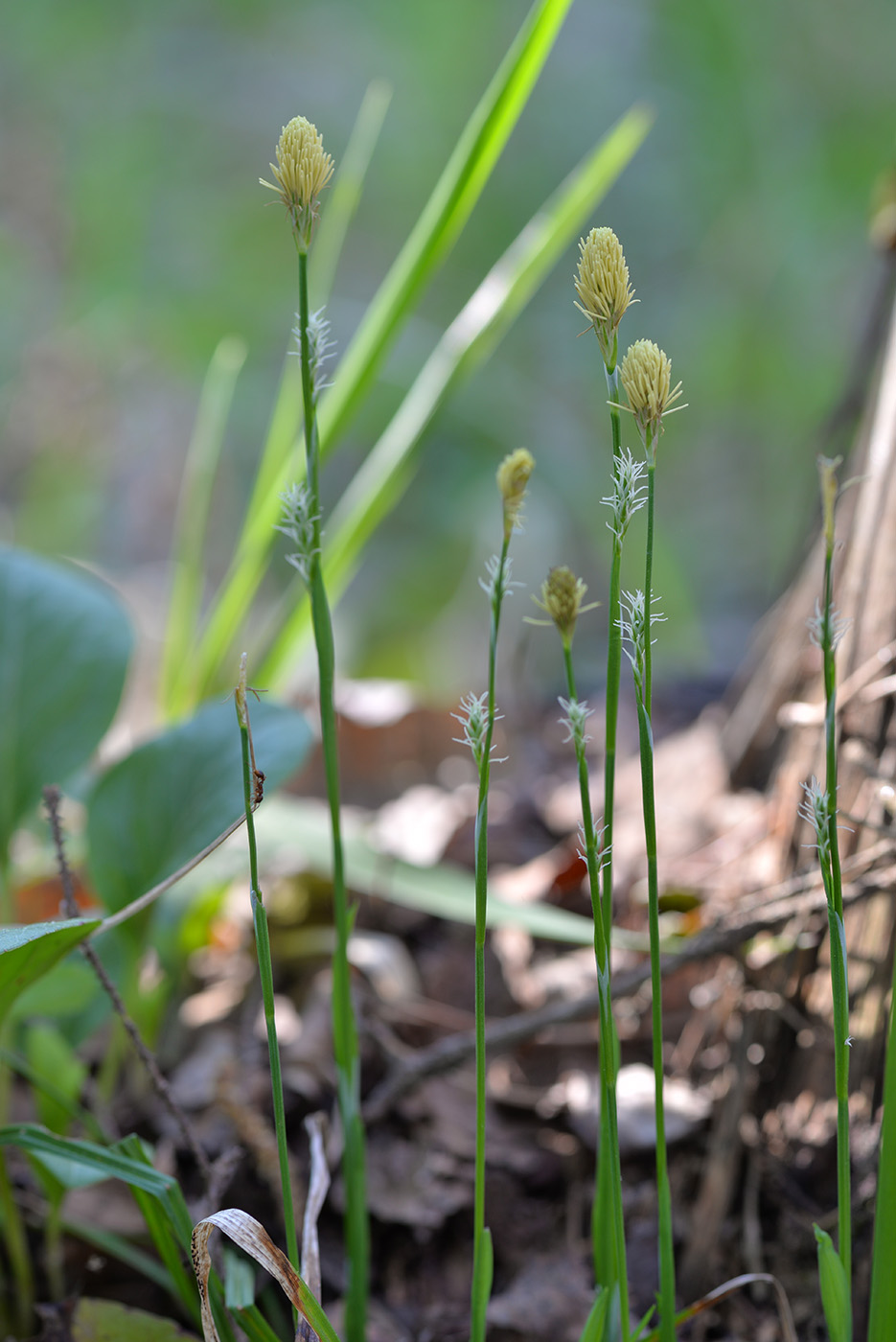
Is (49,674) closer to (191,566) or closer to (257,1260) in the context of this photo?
(191,566)

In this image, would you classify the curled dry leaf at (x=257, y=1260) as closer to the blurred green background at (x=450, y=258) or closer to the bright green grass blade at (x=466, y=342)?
the bright green grass blade at (x=466, y=342)

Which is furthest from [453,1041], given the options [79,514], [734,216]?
[734,216]

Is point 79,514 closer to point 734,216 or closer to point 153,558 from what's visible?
point 153,558

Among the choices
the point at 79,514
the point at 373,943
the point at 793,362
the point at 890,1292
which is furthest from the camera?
the point at 793,362

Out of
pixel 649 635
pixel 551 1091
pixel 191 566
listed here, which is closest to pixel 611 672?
pixel 649 635

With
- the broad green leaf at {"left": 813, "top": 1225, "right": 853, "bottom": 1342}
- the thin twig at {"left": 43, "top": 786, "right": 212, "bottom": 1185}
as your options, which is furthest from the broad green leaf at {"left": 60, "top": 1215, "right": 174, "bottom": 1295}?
the broad green leaf at {"left": 813, "top": 1225, "right": 853, "bottom": 1342}

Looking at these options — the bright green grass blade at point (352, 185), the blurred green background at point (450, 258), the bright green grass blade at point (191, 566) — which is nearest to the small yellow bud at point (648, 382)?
the bright green grass blade at point (352, 185)
